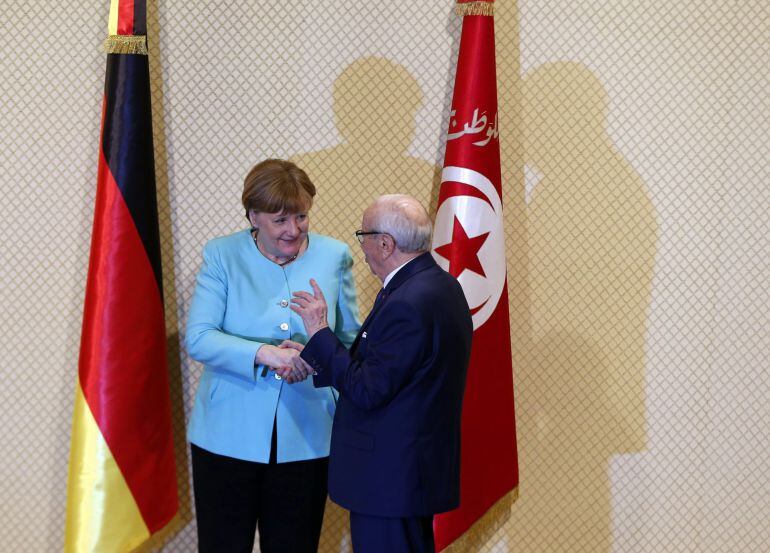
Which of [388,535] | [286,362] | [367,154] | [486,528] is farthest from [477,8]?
[486,528]

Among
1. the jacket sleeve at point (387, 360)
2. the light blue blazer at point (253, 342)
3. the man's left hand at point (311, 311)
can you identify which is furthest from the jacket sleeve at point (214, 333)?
the jacket sleeve at point (387, 360)

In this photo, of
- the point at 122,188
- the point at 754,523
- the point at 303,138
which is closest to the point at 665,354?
the point at 754,523

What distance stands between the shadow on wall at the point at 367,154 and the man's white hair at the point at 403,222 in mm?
967

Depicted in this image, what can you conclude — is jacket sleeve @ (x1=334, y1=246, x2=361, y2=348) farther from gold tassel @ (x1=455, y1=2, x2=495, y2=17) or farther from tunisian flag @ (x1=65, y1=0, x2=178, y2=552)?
gold tassel @ (x1=455, y1=2, x2=495, y2=17)

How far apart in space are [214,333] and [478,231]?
0.95 meters

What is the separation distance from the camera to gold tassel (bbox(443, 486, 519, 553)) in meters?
2.87

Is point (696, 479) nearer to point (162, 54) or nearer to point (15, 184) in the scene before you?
point (162, 54)

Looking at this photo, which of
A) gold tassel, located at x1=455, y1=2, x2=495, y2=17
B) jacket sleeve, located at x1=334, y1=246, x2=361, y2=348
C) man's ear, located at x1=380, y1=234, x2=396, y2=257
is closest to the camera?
man's ear, located at x1=380, y1=234, x2=396, y2=257

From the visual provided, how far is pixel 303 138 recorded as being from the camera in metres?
2.91

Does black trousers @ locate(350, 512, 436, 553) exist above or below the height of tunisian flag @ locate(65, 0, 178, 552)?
below

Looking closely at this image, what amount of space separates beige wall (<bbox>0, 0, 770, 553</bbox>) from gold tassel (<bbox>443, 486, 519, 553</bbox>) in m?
0.01

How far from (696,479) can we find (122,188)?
2317mm

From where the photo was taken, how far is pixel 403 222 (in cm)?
195

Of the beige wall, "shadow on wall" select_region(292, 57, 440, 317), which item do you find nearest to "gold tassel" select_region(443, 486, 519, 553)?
the beige wall
